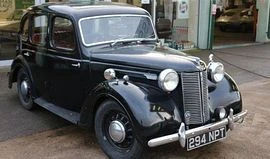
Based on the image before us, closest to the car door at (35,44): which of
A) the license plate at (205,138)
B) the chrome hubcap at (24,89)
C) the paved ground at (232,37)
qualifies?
the chrome hubcap at (24,89)

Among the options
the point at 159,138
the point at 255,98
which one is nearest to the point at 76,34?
the point at 159,138

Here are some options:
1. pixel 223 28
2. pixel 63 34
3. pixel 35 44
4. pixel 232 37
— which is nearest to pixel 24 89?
pixel 35 44

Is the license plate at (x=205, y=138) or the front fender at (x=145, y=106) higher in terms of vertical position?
the front fender at (x=145, y=106)

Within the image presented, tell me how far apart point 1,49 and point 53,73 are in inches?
170

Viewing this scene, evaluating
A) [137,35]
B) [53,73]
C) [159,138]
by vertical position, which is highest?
[137,35]

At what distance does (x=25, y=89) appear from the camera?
6348 mm

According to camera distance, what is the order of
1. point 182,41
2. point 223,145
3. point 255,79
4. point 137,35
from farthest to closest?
point 182,41 < point 255,79 < point 137,35 < point 223,145

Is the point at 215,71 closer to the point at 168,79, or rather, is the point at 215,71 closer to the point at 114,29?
the point at 168,79

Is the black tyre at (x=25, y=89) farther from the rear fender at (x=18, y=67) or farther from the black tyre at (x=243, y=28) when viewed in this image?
the black tyre at (x=243, y=28)

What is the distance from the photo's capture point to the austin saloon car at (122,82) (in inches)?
166

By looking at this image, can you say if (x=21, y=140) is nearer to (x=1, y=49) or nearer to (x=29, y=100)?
(x=29, y=100)

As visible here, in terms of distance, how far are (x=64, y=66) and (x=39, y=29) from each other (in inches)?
37.4

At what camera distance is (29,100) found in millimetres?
6238

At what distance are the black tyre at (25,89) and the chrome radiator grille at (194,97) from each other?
275 centimetres
